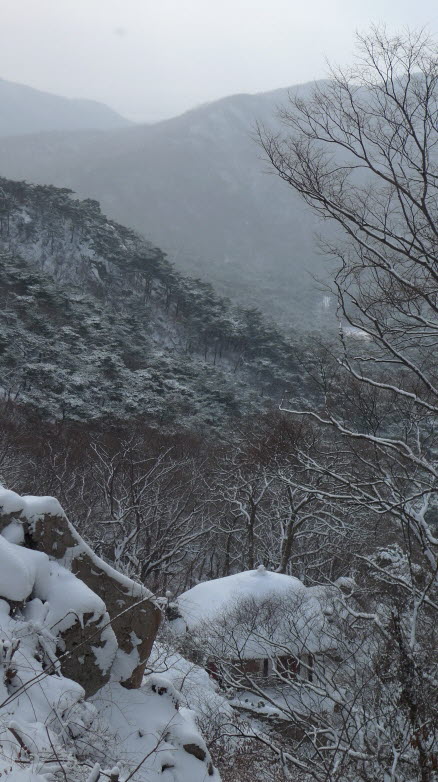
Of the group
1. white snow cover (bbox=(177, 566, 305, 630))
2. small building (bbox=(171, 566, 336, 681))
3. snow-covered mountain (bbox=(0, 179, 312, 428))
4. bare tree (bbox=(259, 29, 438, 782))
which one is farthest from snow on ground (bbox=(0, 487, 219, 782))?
snow-covered mountain (bbox=(0, 179, 312, 428))

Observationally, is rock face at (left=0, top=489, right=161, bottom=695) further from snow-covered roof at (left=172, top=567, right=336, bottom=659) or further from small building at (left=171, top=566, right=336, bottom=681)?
snow-covered roof at (left=172, top=567, right=336, bottom=659)

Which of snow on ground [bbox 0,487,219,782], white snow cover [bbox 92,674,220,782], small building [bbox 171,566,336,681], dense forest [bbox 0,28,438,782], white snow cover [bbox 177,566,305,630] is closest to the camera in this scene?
snow on ground [bbox 0,487,219,782]

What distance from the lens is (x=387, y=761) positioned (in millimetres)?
4406

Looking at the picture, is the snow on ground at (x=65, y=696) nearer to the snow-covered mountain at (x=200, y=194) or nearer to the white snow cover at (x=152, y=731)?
the white snow cover at (x=152, y=731)

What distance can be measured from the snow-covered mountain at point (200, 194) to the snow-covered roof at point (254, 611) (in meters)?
89.7

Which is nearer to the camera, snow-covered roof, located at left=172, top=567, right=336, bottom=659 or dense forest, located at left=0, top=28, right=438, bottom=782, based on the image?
dense forest, located at left=0, top=28, right=438, bottom=782

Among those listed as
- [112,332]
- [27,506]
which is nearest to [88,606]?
[27,506]

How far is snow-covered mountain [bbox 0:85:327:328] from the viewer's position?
120125 mm

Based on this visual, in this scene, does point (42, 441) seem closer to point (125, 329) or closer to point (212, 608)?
point (212, 608)

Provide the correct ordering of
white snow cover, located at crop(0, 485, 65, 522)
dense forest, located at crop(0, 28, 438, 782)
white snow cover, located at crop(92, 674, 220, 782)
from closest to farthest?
dense forest, located at crop(0, 28, 438, 782) < white snow cover, located at crop(92, 674, 220, 782) < white snow cover, located at crop(0, 485, 65, 522)

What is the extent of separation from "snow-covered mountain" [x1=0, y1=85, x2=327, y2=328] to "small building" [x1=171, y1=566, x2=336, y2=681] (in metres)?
89.7

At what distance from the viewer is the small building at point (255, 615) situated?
13.6 m

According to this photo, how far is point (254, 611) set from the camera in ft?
47.7

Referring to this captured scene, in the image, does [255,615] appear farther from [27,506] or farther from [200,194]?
[200,194]
